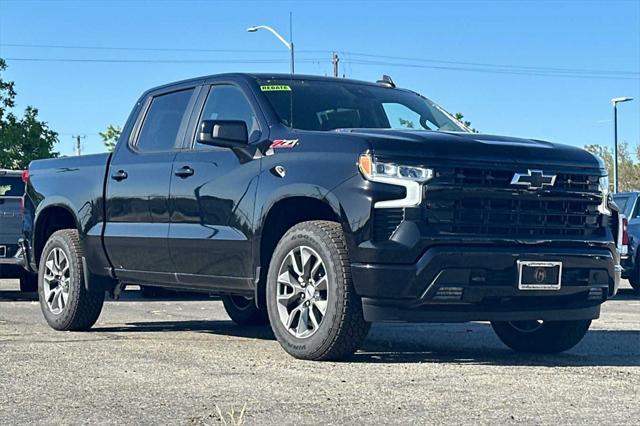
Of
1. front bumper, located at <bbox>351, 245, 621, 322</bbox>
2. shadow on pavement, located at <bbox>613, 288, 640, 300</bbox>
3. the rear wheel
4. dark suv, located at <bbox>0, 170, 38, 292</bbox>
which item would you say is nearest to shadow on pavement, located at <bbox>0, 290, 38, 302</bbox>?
dark suv, located at <bbox>0, 170, 38, 292</bbox>

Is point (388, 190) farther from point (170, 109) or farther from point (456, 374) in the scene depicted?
point (170, 109)

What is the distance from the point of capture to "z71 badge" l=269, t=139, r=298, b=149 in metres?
7.11

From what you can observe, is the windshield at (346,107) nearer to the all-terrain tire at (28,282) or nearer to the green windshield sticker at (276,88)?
the green windshield sticker at (276,88)

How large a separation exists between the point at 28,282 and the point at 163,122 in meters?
7.00

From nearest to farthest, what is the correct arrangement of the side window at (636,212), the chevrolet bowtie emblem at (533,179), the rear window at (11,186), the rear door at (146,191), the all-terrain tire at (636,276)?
the chevrolet bowtie emblem at (533,179) → the rear door at (146,191) → the rear window at (11,186) → the all-terrain tire at (636,276) → the side window at (636,212)

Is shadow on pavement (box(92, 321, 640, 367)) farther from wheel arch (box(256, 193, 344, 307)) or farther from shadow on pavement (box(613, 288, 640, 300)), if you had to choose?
shadow on pavement (box(613, 288, 640, 300))

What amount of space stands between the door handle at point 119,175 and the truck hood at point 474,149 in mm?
2188

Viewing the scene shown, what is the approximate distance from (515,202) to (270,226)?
1573 mm

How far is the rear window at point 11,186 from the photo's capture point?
1583 cm

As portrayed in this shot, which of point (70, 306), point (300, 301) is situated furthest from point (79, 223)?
point (300, 301)

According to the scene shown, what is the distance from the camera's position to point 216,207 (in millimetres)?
7613

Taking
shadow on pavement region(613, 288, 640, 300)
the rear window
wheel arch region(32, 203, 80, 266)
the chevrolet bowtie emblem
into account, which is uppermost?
the chevrolet bowtie emblem

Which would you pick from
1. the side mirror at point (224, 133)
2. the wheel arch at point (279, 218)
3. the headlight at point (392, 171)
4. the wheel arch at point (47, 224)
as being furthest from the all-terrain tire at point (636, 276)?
the headlight at point (392, 171)

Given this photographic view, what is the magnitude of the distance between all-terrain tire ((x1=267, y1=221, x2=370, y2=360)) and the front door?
1.89 ft
